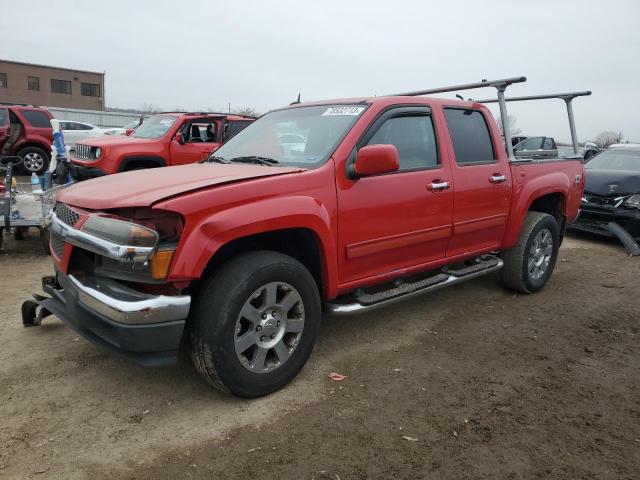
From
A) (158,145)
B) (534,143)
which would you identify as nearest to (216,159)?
(158,145)

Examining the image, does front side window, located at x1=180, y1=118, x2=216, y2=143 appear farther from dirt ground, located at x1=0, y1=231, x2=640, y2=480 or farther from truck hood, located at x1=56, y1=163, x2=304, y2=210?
truck hood, located at x1=56, y1=163, x2=304, y2=210

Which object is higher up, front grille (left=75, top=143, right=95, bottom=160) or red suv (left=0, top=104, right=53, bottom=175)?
red suv (left=0, top=104, right=53, bottom=175)

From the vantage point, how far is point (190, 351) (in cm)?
283

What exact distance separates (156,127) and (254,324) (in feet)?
23.9

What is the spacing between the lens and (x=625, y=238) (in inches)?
300

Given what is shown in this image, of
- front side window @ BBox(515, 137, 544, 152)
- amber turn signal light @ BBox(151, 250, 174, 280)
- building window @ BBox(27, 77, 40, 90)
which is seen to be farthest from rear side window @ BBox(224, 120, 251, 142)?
building window @ BBox(27, 77, 40, 90)

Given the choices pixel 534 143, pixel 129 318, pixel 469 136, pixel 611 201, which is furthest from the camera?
pixel 534 143

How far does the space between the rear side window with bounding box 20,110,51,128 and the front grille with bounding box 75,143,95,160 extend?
5.03m

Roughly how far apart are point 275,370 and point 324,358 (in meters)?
0.64

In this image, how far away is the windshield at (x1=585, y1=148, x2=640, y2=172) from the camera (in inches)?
349

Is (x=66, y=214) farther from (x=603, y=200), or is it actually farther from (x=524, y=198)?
(x=603, y=200)

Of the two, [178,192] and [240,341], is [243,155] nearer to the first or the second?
[178,192]

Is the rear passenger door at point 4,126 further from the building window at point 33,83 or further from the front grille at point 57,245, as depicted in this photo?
the building window at point 33,83

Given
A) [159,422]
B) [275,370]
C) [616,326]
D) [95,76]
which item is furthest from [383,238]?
[95,76]
